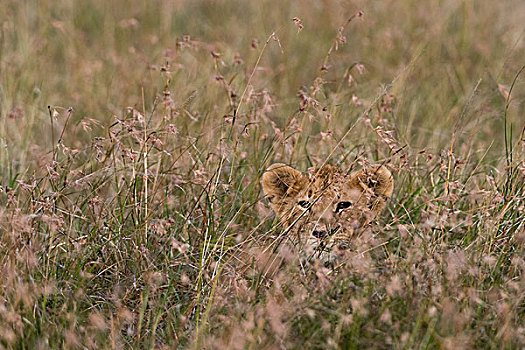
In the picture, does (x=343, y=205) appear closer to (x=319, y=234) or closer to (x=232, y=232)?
(x=319, y=234)

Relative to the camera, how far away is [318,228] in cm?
350

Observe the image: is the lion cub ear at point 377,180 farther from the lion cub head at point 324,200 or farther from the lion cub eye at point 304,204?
the lion cub eye at point 304,204

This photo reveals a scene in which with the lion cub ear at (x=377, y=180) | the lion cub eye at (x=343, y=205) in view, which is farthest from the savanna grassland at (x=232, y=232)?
the lion cub eye at (x=343, y=205)

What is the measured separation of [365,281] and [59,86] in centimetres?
424

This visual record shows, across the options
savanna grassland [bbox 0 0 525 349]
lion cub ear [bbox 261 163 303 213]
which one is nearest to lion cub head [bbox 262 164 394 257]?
lion cub ear [bbox 261 163 303 213]

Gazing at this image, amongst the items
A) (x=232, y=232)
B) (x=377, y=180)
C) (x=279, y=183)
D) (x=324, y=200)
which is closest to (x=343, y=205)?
(x=324, y=200)

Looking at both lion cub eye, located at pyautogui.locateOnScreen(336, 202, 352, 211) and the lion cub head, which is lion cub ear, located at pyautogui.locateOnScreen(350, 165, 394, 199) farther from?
lion cub eye, located at pyautogui.locateOnScreen(336, 202, 352, 211)

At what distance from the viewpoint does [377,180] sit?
3.64m

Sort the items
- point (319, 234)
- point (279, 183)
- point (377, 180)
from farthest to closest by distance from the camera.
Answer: point (279, 183) < point (377, 180) < point (319, 234)

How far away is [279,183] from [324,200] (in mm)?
259

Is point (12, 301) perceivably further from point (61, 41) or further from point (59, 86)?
point (61, 41)

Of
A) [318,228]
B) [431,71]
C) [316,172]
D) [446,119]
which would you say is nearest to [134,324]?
[318,228]

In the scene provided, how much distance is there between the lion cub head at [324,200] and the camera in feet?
11.3

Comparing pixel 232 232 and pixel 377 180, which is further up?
pixel 377 180
